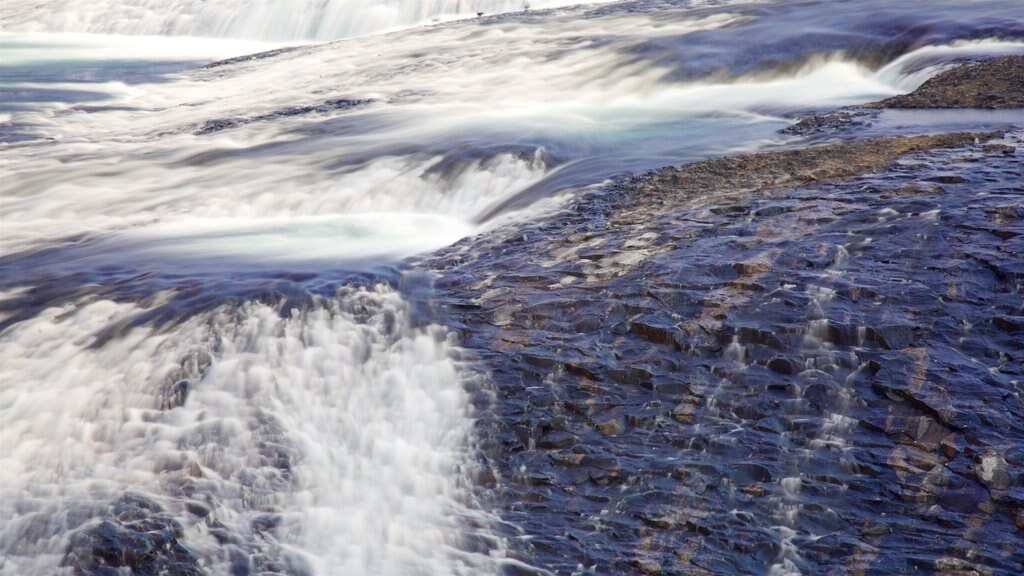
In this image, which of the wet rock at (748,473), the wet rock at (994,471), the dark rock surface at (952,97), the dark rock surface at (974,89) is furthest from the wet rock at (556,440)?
the dark rock surface at (974,89)

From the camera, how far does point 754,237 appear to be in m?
5.57

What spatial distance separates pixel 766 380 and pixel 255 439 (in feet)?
7.99

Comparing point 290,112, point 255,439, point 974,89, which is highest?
point 974,89

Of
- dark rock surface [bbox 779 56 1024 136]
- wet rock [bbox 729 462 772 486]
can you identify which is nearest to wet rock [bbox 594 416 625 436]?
wet rock [bbox 729 462 772 486]

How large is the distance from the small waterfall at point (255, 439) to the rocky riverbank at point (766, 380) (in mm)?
325

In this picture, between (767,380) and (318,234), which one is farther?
(318,234)

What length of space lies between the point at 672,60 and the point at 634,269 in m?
8.27

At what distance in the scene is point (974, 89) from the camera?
8898 mm

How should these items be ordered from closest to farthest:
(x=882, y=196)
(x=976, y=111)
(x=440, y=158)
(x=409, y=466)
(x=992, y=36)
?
(x=409, y=466) → (x=882, y=196) → (x=976, y=111) → (x=440, y=158) → (x=992, y=36)

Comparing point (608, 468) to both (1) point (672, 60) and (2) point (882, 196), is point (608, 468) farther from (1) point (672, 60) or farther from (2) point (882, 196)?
(1) point (672, 60)

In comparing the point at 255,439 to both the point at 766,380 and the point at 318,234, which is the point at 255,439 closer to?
the point at 766,380

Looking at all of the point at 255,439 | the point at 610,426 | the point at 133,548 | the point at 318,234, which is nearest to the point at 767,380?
the point at 610,426

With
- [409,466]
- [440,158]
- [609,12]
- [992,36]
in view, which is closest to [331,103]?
[440,158]

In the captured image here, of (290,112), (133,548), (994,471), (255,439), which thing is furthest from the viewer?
(290,112)
